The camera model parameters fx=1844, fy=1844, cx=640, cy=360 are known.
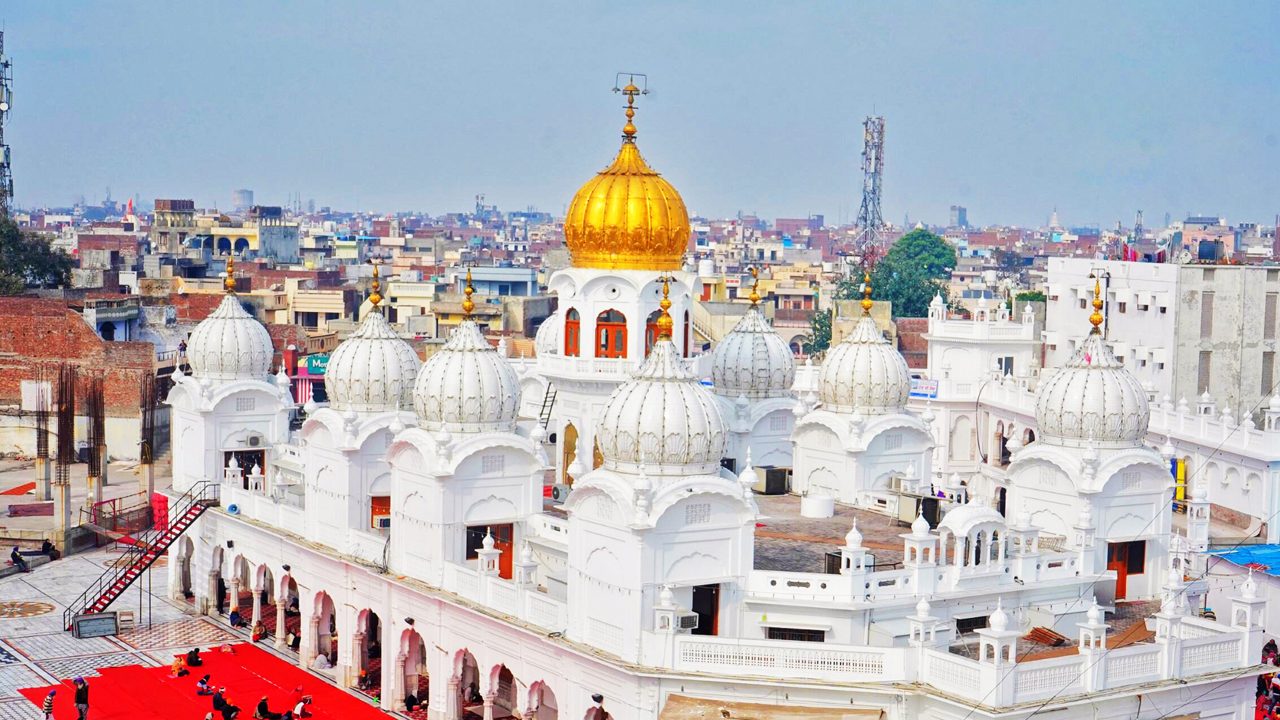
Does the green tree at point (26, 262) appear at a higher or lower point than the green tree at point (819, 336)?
higher

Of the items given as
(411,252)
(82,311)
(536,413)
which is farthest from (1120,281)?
(411,252)

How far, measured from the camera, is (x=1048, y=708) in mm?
24906

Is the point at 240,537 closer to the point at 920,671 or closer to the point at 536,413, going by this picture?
the point at 536,413

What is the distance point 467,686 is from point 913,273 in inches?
2922

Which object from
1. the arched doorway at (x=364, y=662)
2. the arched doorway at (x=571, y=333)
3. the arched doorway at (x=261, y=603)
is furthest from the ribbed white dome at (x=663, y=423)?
the arched doorway at (x=261, y=603)

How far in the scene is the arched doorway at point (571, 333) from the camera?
38000mm

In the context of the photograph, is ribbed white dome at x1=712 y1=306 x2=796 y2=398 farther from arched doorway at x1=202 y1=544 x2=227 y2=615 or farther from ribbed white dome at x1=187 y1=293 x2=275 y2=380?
arched doorway at x1=202 y1=544 x2=227 y2=615

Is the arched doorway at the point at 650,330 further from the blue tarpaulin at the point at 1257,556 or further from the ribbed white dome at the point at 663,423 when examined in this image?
the blue tarpaulin at the point at 1257,556

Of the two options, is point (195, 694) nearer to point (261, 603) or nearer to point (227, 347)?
point (261, 603)

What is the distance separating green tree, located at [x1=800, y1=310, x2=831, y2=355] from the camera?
8888 centimetres

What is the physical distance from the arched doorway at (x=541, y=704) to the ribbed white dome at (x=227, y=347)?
13327mm

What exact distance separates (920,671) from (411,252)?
157 meters

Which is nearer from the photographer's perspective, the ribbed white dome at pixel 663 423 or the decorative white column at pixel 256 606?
the ribbed white dome at pixel 663 423

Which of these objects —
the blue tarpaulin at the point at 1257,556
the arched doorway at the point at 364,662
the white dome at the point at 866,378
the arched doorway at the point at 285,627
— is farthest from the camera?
the arched doorway at the point at 285,627
